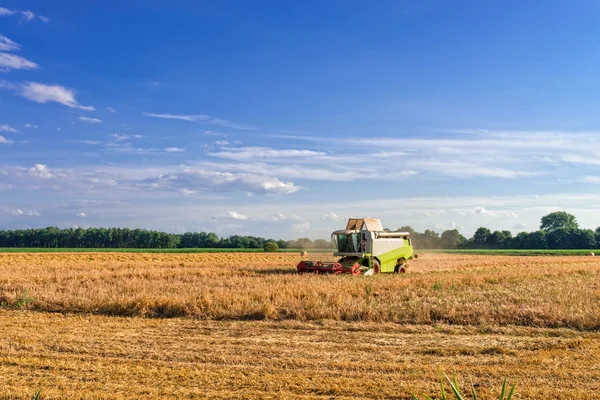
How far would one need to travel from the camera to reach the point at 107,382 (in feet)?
22.4

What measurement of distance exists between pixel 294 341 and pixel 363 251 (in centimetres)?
1584

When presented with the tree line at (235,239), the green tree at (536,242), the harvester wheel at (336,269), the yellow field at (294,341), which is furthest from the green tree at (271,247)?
the green tree at (536,242)

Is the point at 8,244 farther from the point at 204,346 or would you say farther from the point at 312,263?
the point at 204,346

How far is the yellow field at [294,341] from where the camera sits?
6.76m

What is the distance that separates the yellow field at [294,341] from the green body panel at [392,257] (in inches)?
365

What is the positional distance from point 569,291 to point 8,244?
131 m

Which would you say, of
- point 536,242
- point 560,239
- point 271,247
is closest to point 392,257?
point 271,247

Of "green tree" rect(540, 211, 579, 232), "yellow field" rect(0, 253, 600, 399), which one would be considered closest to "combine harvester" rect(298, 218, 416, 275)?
"yellow field" rect(0, 253, 600, 399)

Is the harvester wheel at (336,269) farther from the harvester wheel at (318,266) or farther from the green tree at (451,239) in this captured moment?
the green tree at (451,239)

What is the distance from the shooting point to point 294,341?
943 centimetres

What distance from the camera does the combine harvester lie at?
2337 centimetres

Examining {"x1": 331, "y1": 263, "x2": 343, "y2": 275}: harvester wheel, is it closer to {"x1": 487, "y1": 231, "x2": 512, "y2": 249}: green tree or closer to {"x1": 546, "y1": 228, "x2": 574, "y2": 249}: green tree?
{"x1": 487, "y1": 231, "x2": 512, "y2": 249}: green tree

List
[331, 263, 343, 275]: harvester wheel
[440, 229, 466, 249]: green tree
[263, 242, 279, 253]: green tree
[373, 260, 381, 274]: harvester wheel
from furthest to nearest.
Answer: [440, 229, 466, 249]: green tree → [263, 242, 279, 253]: green tree → [373, 260, 381, 274]: harvester wheel → [331, 263, 343, 275]: harvester wheel

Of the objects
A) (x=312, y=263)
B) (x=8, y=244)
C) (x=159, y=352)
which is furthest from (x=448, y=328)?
(x=8, y=244)
